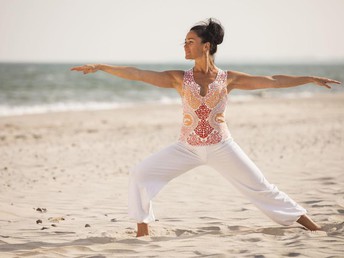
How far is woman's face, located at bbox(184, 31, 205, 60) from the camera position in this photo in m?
4.98

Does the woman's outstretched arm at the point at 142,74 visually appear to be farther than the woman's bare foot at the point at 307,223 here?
No

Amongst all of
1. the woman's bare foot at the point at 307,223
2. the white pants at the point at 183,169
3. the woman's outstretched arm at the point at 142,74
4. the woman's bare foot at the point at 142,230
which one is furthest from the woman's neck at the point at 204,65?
the woman's bare foot at the point at 307,223

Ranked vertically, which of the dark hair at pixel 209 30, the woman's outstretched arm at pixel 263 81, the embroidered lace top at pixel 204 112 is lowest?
the embroidered lace top at pixel 204 112

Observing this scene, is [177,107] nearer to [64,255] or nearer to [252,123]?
[252,123]

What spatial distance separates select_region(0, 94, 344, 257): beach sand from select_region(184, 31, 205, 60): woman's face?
1764 mm

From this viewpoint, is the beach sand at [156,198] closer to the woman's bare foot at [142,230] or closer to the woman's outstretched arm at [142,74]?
the woman's bare foot at [142,230]

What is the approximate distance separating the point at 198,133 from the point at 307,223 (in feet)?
4.82

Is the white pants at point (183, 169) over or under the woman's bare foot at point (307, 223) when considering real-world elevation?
over

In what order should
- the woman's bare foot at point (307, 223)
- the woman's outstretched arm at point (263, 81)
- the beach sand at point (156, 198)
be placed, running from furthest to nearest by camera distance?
the woman's bare foot at point (307, 223), the woman's outstretched arm at point (263, 81), the beach sand at point (156, 198)

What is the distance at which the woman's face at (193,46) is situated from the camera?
4984 millimetres

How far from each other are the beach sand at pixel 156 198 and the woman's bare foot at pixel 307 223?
3.7 inches

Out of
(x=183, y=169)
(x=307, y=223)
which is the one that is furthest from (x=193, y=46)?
(x=307, y=223)

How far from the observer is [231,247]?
486 centimetres

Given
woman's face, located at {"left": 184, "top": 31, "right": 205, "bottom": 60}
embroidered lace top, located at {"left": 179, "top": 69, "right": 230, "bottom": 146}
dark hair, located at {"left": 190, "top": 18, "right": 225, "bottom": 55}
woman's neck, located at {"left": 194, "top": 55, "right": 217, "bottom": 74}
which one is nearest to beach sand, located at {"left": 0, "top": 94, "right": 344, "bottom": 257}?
embroidered lace top, located at {"left": 179, "top": 69, "right": 230, "bottom": 146}
